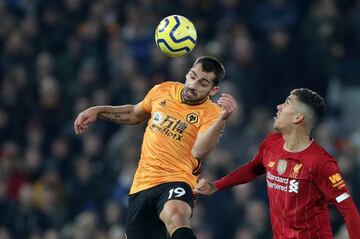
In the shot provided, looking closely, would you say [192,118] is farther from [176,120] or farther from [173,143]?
[173,143]

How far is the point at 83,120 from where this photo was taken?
10602 millimetres

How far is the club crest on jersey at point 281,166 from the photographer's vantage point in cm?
961

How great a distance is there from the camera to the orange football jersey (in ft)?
34.6

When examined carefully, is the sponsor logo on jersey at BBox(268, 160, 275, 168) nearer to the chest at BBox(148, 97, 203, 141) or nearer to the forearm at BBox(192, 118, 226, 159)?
the forearm at BBox(192, 118, 226, 159)

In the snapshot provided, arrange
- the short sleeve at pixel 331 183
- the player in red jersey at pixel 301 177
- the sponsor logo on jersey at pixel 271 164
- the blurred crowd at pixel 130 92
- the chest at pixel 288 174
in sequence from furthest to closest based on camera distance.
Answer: the blurred crowd at pixel 130 92
the sponsor logo on jersey at pixel 271 164
the chest at pixel 288 174
the player in red jersey at pixel 301 177
the short sleeve at pixel 331 183

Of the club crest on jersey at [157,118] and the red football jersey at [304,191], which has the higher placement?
the club crest on jersey at [157,118]

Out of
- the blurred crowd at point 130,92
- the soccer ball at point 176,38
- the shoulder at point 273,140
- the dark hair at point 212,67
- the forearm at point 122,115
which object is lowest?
the blurred crowd at point 130,92

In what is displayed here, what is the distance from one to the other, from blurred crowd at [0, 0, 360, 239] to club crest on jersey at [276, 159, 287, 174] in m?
5.19

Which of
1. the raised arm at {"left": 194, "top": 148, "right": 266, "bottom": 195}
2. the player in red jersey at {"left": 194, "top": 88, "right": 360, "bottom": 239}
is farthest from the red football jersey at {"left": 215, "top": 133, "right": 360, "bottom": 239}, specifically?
the raised arm at {"left": 194, "top": 148, "right": 266, "bottom": 195}

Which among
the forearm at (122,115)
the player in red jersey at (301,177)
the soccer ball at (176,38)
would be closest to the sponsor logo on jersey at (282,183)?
the player in red jersey at (301,177)

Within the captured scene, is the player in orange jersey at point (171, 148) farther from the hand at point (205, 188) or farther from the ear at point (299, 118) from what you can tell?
the ear at point (299, 118)

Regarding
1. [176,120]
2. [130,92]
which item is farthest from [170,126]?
[130,92]

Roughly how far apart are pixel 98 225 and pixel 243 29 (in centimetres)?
393

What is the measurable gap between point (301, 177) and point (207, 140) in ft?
3.49
